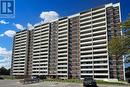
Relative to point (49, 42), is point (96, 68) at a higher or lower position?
lower

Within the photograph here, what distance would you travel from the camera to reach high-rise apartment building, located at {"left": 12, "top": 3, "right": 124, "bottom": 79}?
352 ft

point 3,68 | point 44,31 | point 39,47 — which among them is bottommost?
point 3,68

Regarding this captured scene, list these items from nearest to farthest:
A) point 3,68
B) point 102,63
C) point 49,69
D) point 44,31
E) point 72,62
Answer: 1. point 102,63
2. point 72,62
3. point 49,69
4. point 44,31
5. point 3,68

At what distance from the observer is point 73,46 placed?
125875 millimetres

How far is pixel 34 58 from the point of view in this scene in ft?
499

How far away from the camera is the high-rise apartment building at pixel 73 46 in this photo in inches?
4230

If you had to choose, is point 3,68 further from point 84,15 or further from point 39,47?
point 84,15

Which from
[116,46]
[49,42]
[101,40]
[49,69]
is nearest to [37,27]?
[49,42]

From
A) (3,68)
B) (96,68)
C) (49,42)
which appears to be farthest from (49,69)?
(3,68)

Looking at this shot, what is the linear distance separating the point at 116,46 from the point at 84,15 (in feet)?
332

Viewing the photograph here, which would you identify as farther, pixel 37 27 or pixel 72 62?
pixel 37 27

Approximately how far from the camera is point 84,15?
405 feet

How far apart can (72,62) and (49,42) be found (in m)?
28.0

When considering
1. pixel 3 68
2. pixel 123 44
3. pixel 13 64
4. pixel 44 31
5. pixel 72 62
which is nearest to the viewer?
pixel 123 44
